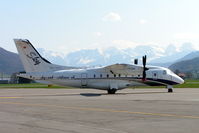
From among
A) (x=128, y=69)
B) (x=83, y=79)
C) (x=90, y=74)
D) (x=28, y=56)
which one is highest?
(x=28, y=56)

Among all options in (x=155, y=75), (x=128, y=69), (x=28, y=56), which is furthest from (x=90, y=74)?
(x=155, y=75)

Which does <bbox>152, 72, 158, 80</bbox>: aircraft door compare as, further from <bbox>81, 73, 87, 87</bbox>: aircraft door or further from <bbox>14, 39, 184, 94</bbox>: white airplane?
<bbox>81, 73, 87, 87</bbox>: aircraft door

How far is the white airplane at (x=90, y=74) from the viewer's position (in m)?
42.5

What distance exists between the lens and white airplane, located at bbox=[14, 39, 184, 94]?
1673 inches

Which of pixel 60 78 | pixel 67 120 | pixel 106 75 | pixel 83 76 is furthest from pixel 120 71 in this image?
pixel 67 120

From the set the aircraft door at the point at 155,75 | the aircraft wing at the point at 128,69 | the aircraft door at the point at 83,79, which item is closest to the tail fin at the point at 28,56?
the aircraft door at the point at 83,79

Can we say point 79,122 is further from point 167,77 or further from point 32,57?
point 167,77

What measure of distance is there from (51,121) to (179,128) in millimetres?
6533

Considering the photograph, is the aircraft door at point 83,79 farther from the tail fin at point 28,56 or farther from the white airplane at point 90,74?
the tail fin at point 28,56

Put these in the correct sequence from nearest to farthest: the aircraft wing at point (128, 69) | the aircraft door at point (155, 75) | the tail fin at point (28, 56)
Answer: the aircraft wing at point (128, 69)
the tail fin at point (28, 56)
the aircraft door at point (155, 75)

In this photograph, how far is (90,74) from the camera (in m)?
44.1

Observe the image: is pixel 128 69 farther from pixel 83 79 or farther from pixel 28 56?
pixel 28 56

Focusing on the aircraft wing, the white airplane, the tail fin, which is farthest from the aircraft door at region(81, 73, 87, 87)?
the tail fin

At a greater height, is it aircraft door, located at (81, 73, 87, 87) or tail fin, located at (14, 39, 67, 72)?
tail fin, located at (14, 39, 67, 72)
